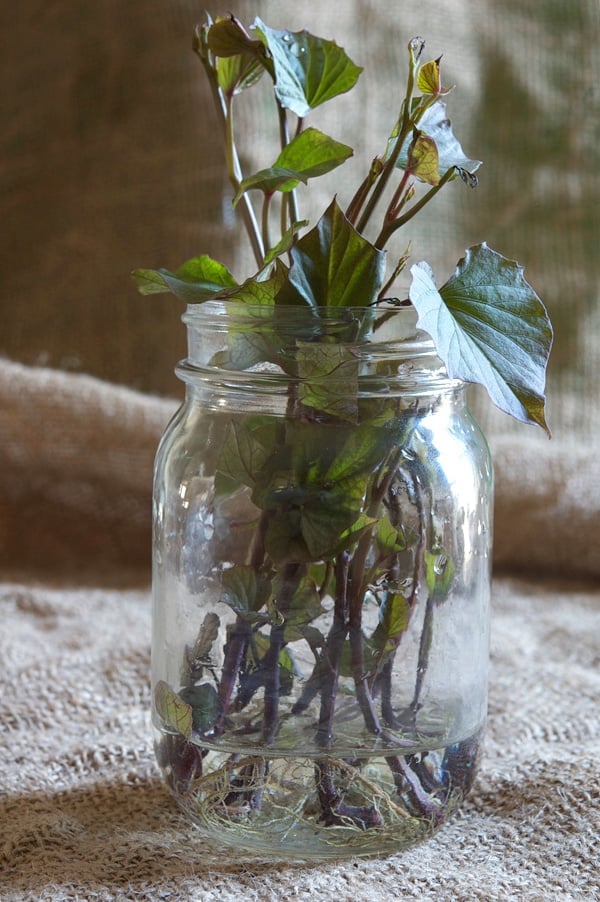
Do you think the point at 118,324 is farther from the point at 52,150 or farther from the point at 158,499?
the point at 158,499

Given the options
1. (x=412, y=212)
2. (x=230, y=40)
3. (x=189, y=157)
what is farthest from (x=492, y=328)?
(x=189, y=157)

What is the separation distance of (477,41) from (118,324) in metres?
0.45

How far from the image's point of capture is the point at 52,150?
39.6 inches

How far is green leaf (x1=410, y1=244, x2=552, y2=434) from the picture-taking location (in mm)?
391

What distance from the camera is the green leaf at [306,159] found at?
44cm

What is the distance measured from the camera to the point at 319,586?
0.44m

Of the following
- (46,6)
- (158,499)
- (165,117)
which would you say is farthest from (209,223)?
(158,499)

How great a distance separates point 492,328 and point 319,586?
0.41 feet

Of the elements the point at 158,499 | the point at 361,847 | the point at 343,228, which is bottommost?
the point at 361,847

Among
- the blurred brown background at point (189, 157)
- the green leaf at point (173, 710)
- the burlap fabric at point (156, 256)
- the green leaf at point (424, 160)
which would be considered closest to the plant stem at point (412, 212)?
the green leaf at point (424, 160)

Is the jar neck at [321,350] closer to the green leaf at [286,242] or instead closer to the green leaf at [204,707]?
the green leaf at [286,242]

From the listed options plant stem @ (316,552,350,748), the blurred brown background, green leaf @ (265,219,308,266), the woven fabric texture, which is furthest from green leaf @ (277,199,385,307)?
the blurred brown background

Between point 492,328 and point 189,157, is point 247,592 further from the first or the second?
point 189,157

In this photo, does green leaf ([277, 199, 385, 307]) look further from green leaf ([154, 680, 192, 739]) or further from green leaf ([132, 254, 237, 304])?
green leaf ([154, 680, 192, 739])
